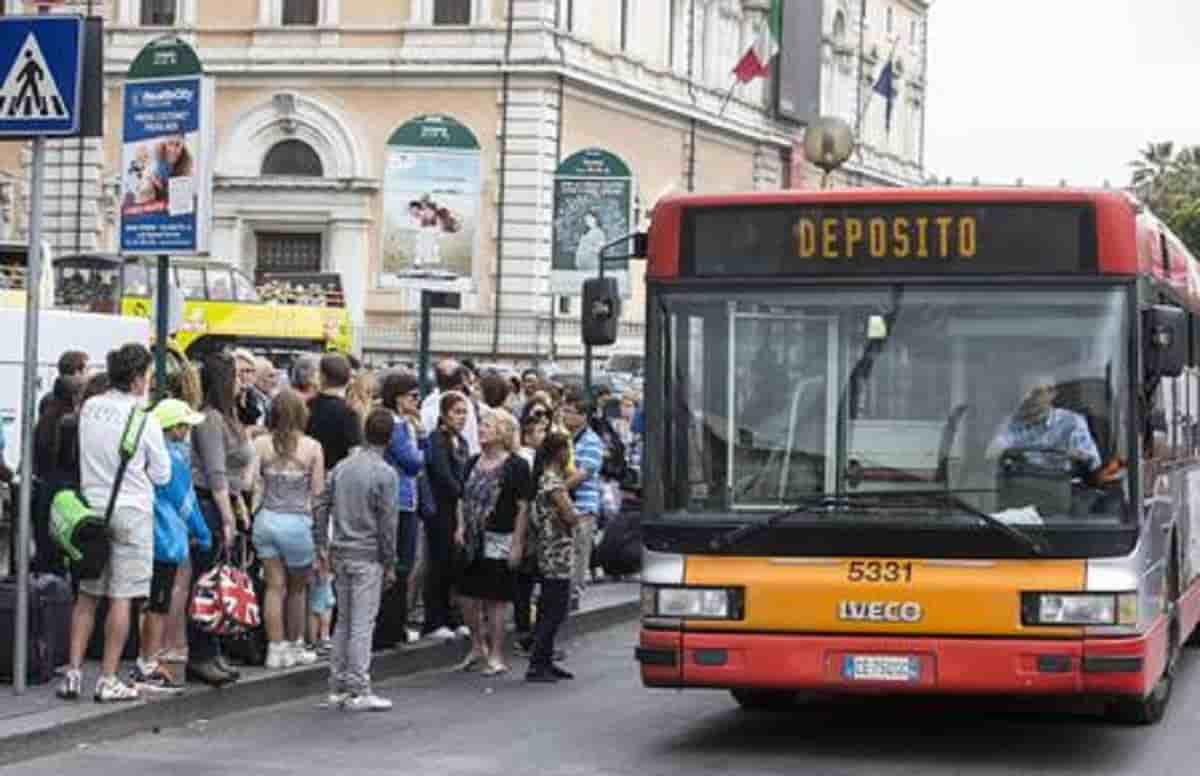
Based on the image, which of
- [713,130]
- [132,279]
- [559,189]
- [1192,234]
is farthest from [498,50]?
[1192,234]

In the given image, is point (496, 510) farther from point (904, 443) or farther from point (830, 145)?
point (830, 145)

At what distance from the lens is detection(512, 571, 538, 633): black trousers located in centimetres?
1644

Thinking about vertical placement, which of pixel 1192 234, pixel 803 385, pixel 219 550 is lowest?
pixel 219 550

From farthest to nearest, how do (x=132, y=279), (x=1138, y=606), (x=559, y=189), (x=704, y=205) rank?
(x=132, y=279), (x=559, y=189), (x=704, y=205), (x=1138, y=606)

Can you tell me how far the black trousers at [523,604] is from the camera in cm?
1644

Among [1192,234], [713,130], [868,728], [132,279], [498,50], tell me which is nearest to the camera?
[868,728]

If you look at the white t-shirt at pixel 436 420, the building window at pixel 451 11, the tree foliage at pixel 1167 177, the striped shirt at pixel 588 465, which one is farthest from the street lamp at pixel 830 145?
the tree foliage at pixel 1167 177

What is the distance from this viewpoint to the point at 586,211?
87.1 feet

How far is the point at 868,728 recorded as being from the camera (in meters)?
13.3

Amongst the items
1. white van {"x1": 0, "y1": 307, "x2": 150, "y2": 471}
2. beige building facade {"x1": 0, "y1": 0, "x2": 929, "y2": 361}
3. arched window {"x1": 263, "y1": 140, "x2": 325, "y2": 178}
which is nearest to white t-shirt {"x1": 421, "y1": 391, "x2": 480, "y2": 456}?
white van {"x1": 0, "y1": 307, "x2": 150, "y2": 471}

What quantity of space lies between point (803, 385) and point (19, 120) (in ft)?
14.8

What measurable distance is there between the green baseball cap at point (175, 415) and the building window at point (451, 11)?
47732 millimetres

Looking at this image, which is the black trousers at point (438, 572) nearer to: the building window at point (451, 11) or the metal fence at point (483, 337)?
the metal fence at point (483, 337)

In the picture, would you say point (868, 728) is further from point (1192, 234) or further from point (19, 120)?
point (1192, 234)
